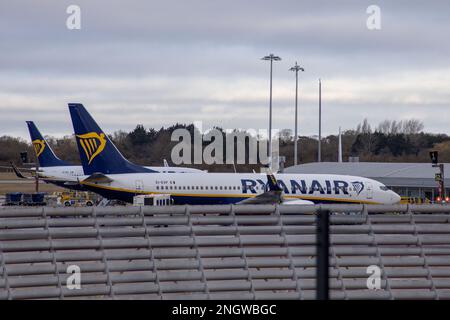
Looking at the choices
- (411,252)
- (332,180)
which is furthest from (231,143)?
(411,252)

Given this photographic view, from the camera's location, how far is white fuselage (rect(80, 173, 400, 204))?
47688 mm

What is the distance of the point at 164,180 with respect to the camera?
1889 inches

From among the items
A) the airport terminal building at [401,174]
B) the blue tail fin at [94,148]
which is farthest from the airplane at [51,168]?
the blue tail fin at [94,148]

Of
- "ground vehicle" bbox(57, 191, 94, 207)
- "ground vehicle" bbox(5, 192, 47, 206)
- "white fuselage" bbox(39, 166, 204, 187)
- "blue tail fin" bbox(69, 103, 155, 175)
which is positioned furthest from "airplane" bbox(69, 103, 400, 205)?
"white fuselage" bbox(39, 166, 204, 187)

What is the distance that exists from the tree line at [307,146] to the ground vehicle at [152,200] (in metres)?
44.0

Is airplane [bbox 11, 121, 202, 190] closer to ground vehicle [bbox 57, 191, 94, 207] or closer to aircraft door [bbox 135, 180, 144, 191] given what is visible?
ground vehicle [bbox 57, 191, 94, 207]

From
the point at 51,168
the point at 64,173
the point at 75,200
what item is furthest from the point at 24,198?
the point at 51,168

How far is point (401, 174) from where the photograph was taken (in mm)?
69500

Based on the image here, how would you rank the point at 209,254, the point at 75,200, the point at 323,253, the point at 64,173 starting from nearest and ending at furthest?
the point at 323,253 < the point at 209,254 < the point at 64,173 < the point at 75,200

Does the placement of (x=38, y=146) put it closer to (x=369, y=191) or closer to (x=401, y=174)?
(x=401, y=174)

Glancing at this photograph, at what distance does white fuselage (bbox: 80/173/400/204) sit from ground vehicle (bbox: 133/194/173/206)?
43 cm

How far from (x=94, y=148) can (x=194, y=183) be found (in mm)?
6150
